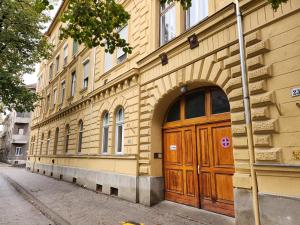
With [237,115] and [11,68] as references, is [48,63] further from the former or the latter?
[237,115]

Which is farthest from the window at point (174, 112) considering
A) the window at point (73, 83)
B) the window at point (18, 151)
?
the window at point (18, 151)

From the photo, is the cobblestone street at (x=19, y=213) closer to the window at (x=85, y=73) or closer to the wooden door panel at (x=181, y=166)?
the wooden door panel at (x=181, y=166)

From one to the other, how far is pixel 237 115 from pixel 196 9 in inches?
154

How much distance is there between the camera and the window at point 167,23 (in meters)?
8.46

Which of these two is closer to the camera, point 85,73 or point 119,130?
point 119,130

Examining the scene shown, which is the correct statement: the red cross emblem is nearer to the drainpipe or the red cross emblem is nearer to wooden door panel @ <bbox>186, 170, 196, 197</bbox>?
the drainpipe

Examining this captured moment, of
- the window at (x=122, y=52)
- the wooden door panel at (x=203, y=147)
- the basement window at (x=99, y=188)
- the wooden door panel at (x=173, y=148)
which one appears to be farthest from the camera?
the window at (x=122, y=52)

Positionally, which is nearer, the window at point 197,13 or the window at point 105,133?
→ the window at point 197,13

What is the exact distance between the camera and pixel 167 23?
884 centimetres

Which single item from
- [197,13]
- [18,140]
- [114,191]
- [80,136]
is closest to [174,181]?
[114,191]

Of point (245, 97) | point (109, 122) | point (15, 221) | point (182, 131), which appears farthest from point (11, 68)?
point (245, 97)

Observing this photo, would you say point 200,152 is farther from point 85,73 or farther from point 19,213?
point 85,73

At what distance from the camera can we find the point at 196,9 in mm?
7609

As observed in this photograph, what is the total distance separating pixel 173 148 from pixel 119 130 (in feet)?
10.3
